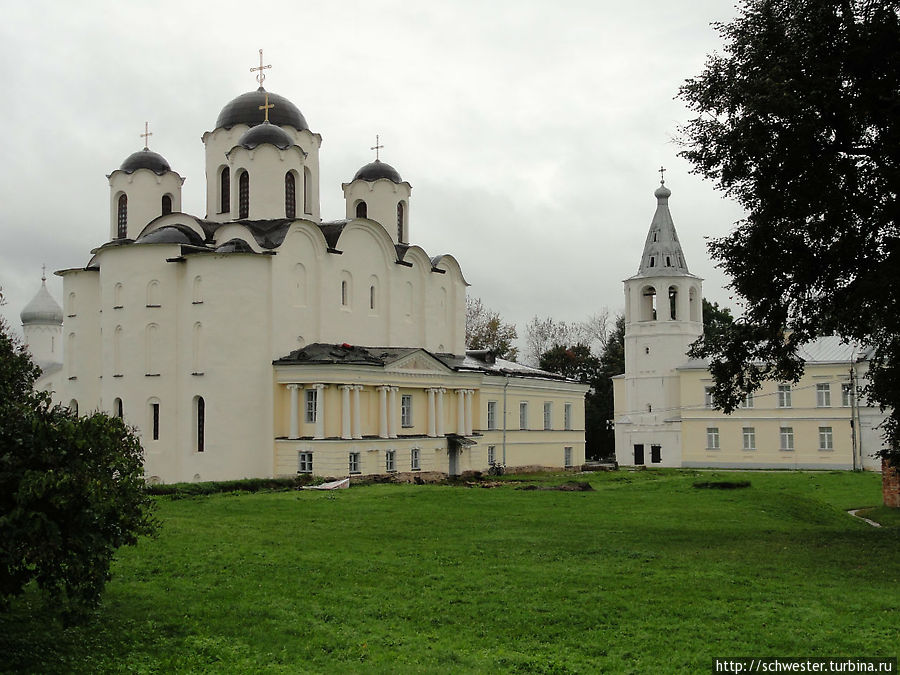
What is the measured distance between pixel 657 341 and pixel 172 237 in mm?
33062

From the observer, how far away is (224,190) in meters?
44.0

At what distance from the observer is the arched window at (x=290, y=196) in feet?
139

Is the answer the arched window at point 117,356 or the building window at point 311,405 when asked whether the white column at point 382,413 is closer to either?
the building window at point 311,405

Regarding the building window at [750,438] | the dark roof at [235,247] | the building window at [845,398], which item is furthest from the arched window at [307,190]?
the building window at [845,398]

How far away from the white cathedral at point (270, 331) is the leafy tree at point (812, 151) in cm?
2020

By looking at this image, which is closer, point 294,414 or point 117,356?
point 294,414

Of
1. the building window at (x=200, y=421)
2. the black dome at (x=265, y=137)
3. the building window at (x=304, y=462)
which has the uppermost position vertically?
the black dome at (x=265, y=137)

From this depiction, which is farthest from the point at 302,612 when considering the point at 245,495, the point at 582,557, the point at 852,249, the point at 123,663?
the point at 245,495

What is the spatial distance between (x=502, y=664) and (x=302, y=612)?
3339 mm

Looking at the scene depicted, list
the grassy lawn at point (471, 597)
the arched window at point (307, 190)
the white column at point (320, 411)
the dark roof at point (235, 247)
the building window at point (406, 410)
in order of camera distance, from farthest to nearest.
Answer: the arched window at point (307, 190), the building window at point (406, 410), the dark roof at point (235, 247), the white column at point (320, 411), the grassy lawn at point (471, 597)

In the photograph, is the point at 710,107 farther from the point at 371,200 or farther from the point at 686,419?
the point at 686,419

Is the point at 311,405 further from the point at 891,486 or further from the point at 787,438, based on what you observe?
the point at 787,438

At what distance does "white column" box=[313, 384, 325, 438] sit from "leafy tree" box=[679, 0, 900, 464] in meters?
19.6

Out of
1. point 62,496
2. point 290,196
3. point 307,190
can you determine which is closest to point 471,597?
point 62,496
